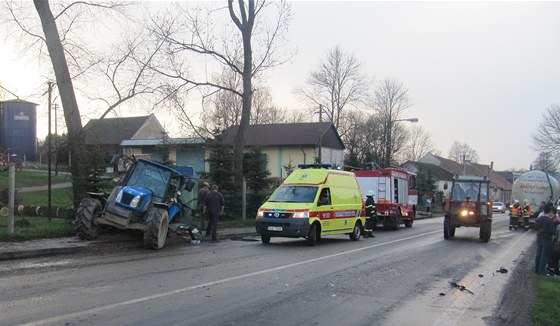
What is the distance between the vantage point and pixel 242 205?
2409 cm

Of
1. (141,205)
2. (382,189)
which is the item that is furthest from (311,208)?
(382,189)

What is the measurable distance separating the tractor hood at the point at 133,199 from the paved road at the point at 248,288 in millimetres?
1203

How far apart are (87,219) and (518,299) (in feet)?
35.3

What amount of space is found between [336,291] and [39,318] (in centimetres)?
476

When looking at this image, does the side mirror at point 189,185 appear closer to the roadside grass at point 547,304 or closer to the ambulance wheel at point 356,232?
the ambulance wheel at point 356,232

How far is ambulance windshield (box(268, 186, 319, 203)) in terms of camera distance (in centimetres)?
1611

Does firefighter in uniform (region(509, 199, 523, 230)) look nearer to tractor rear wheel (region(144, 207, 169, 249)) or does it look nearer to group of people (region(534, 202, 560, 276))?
group of people (region(534, 202, 560, 276))

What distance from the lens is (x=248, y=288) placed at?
8617mm

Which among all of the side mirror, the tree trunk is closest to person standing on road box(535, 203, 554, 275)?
the side mirror

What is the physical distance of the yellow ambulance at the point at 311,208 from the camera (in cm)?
1545

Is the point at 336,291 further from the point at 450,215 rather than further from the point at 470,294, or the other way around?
the point at 450,215

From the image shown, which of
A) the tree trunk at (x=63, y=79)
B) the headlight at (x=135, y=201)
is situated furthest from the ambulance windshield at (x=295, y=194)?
the tree trunk at (x=63, y=79)

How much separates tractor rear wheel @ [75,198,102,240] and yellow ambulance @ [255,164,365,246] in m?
5.02

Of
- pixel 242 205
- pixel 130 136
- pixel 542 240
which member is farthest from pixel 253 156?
pixel 130 136
